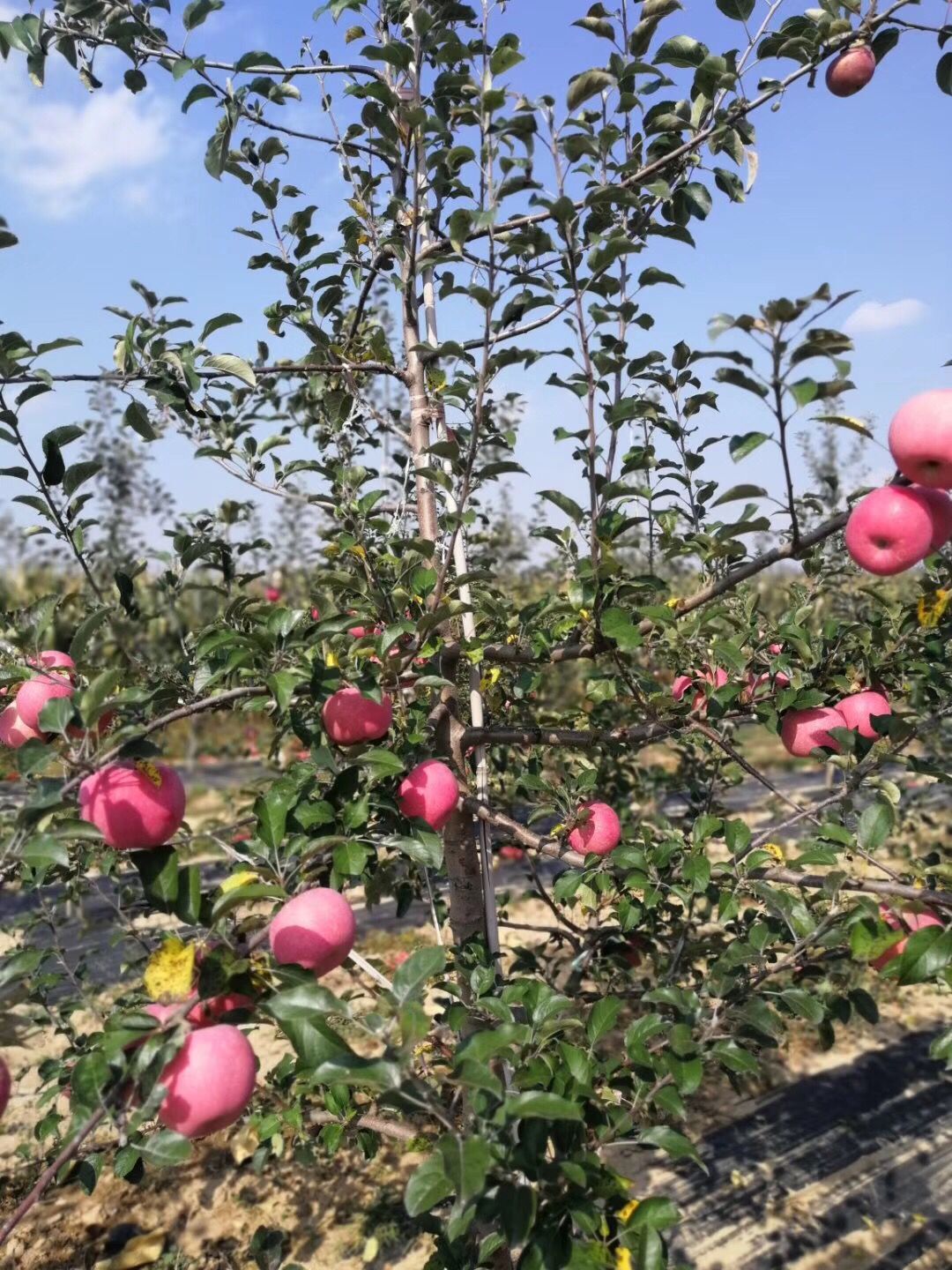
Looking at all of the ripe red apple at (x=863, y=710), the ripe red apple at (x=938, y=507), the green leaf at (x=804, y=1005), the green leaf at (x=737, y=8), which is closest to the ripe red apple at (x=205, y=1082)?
the green leaf at (x=804, y=1005)

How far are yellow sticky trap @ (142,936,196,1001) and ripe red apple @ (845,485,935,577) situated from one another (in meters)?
1.10

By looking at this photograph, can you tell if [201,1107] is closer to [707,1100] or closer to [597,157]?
[597,157]

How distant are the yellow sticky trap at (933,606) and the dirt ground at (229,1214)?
2454mm

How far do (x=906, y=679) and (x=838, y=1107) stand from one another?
2.76 meters

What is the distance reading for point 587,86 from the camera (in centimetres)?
155

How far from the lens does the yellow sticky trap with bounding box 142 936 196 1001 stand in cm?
109

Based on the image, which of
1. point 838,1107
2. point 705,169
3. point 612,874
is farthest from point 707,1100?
point 705,169

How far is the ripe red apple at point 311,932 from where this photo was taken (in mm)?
1154

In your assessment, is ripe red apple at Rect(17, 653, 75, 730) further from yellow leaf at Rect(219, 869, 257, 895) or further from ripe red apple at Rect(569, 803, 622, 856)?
ripe red apple at Rect(569, 803, 622, 856)

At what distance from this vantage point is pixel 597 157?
1537 mm

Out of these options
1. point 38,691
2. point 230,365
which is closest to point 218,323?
point 230,365

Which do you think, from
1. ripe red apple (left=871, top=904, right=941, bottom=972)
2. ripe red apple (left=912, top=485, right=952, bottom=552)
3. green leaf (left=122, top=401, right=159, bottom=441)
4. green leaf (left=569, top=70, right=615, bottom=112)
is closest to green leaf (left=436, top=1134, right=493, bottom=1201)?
ripe red apple (left=871, top=904, right=941, bottom=972)

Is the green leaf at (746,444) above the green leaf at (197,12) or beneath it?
beneath

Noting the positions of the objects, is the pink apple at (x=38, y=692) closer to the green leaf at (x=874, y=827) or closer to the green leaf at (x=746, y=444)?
the green leaf at (x=746, y=444)
